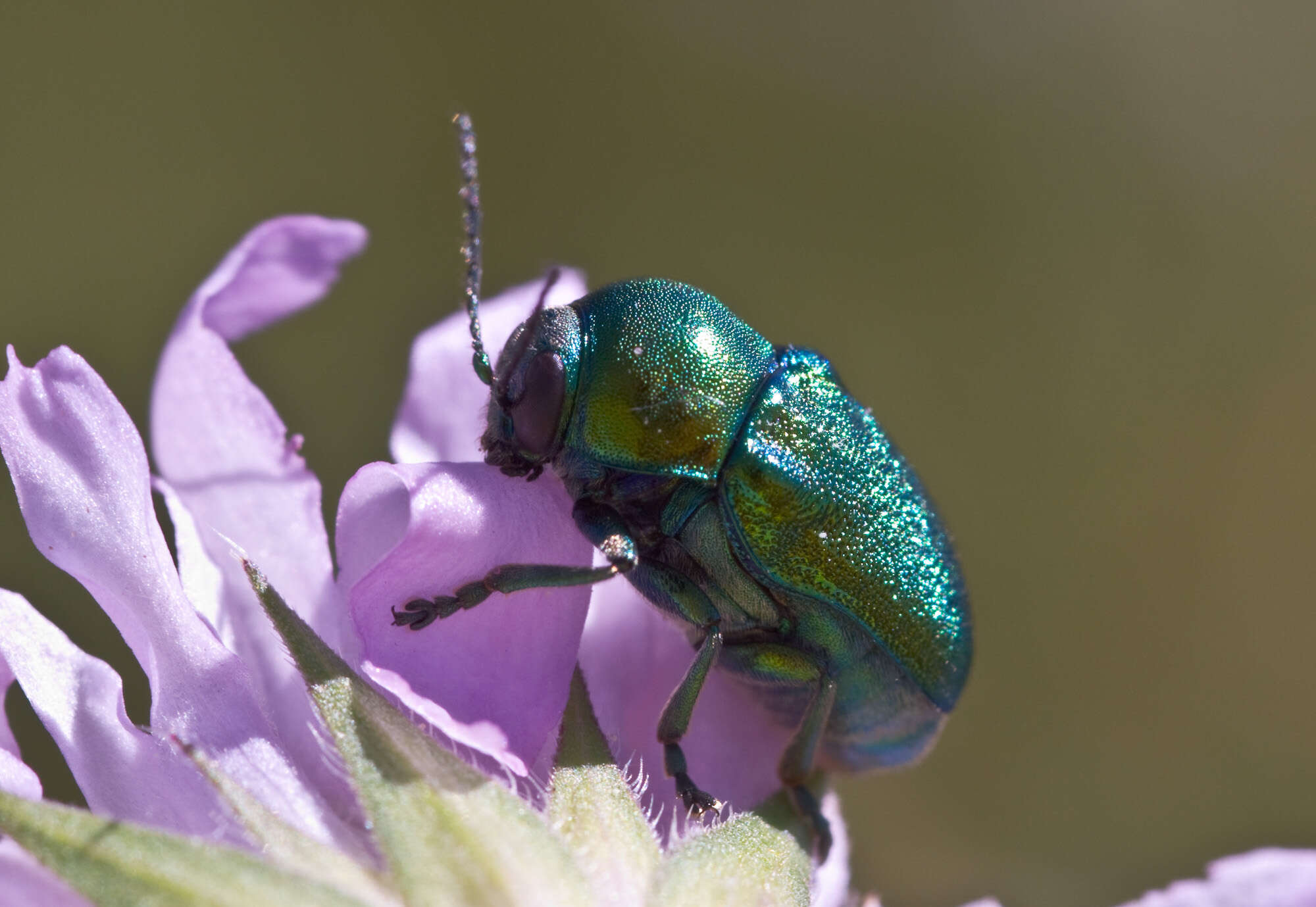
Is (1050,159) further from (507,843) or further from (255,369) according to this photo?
(507,843)

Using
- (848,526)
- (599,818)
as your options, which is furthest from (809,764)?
(599,818)

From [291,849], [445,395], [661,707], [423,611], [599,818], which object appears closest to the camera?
[291,849]

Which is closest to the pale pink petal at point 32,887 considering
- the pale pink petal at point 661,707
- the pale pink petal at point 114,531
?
the pale pink petal at point 114,531

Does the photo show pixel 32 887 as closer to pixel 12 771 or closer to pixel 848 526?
pixel 12 771

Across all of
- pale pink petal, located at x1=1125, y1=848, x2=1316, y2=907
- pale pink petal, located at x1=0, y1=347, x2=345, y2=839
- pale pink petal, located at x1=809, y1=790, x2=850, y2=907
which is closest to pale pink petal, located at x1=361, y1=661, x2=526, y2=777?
pale pink petal, located at x1=0, y1=347, x2=345, y2=839

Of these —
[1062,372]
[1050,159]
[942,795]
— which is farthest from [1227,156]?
[942,795]

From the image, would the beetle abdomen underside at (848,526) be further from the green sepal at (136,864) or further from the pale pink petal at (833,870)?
the green sepal at (136,864)
